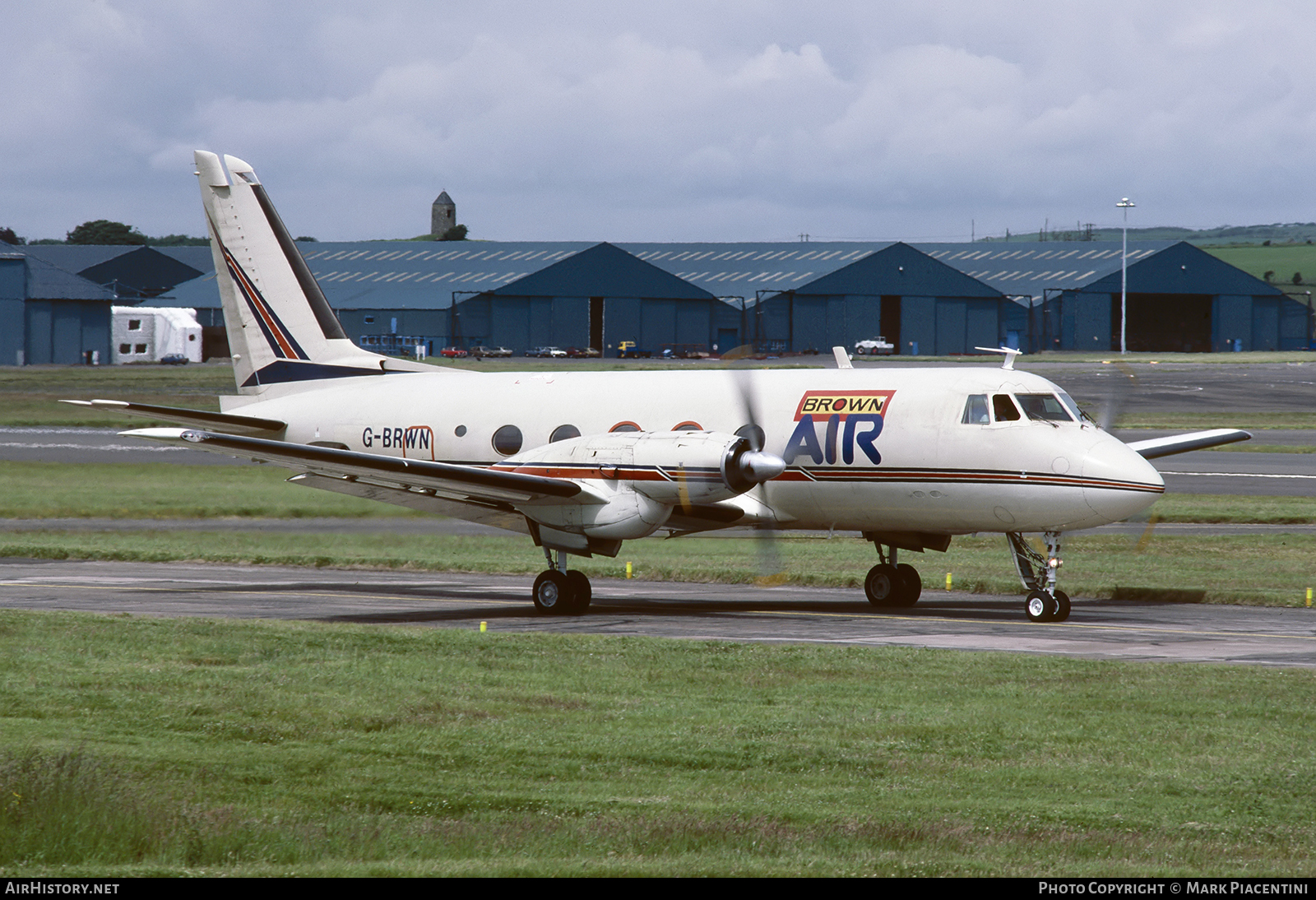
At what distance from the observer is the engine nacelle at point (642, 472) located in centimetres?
2155

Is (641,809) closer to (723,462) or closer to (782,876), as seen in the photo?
(782,876)

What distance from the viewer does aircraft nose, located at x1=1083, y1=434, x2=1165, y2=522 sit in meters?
20.8

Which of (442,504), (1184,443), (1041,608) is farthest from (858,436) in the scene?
(442,504)

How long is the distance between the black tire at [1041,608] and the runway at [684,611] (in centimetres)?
22

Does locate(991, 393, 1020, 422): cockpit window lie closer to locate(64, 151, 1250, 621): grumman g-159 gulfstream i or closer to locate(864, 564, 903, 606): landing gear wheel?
locate(64, 151, 1250, 621): grumman g-159 gulfstream i

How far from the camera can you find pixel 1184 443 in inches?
1006

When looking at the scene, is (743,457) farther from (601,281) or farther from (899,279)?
(601,281)

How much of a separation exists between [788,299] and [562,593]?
99.8 meters

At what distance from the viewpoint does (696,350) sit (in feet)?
397

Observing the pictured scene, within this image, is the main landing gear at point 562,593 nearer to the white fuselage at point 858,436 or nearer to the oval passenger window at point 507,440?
the oval passenger window at point 507,440

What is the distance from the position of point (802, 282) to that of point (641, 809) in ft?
371

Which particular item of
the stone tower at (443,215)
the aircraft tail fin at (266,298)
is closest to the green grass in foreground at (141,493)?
the aircraft tail fin at (266,298)

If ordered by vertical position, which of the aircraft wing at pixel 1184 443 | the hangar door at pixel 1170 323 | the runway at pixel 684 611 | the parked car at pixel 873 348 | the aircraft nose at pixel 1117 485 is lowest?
the runway at pixel 684 611

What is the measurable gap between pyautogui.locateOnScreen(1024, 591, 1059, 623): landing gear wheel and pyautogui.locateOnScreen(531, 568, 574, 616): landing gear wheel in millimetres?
7366
